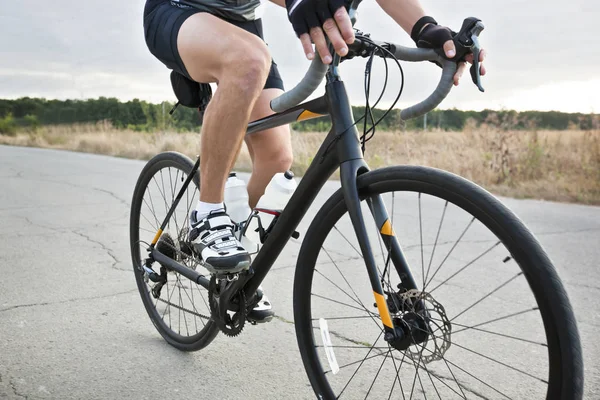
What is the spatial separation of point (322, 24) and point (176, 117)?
23.5 m

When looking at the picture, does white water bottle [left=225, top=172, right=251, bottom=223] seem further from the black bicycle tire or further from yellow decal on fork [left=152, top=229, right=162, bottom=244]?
yellow decal on fork [left=152, top=229, right=162, bottom=244]

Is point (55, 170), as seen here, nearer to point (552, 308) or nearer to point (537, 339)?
point (537, 339)

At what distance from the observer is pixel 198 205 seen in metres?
2.32

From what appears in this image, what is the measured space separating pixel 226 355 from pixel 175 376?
0.99 ft

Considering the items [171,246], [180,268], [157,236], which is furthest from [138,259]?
[180,268]

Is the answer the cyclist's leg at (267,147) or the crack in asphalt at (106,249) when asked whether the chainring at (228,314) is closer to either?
the cyclist's leg at (267,147)

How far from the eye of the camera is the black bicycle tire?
105 inches

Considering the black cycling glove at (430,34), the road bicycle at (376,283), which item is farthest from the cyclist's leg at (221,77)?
the black cycling glove at (430,34)

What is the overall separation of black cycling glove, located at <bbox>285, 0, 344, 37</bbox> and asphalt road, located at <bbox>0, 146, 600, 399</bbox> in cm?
147

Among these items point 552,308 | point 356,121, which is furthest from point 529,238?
point 356,121

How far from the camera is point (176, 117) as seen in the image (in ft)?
79.8

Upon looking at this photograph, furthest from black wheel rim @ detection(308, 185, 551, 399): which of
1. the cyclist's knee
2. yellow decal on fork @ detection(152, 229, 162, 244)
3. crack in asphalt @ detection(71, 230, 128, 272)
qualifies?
crack in asphalt @ detection(71, 230, 128, 272)

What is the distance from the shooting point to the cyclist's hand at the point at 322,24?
1538 mm

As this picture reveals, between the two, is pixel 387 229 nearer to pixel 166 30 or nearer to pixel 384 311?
pixel 384 311
